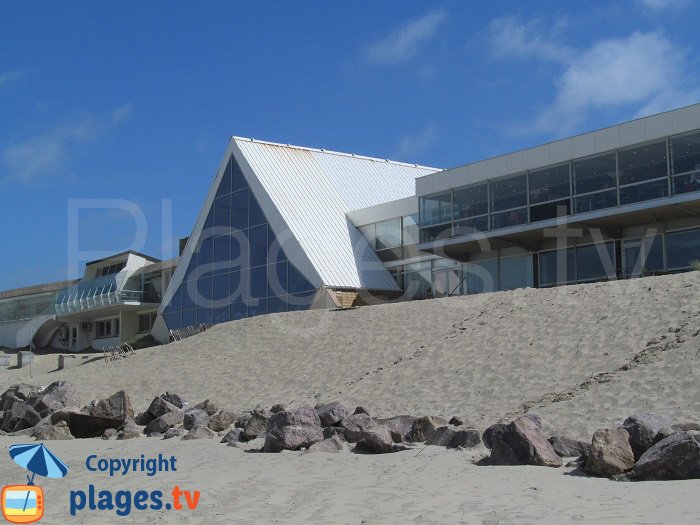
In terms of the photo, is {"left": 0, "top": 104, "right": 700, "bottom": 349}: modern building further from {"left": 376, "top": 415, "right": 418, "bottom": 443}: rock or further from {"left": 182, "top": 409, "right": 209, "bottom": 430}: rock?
{"left": 182, "top": 409, "right": 209, "bottom": 430}: rock

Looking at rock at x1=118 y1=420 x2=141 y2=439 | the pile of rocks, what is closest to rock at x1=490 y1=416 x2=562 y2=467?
the pile of rocks

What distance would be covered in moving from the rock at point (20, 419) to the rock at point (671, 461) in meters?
14.5

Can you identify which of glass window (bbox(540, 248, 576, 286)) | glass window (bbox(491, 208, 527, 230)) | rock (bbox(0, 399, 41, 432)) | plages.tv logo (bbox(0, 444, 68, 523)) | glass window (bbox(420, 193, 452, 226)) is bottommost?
rock (bbox(0, 399, 41, 432))

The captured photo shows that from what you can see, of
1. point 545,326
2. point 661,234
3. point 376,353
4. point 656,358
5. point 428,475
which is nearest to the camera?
point 428,475

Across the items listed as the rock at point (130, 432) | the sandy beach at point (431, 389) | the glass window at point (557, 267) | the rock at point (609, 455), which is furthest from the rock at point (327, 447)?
the glass window at point (557, 267)

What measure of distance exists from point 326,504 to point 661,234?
1886 centimetres

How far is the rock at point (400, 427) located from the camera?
484 inches

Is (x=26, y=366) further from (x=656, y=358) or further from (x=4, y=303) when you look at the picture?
(x=656, y=358)

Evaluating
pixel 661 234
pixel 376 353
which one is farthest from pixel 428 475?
pixel 661 234

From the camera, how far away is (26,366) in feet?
130

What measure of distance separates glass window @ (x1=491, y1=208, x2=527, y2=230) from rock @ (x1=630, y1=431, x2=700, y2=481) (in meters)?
18.1

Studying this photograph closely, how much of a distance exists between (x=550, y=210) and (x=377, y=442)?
16.1 metres

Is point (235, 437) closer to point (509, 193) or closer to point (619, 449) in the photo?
point (619, 449)

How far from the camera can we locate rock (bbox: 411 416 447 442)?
12530 mm
